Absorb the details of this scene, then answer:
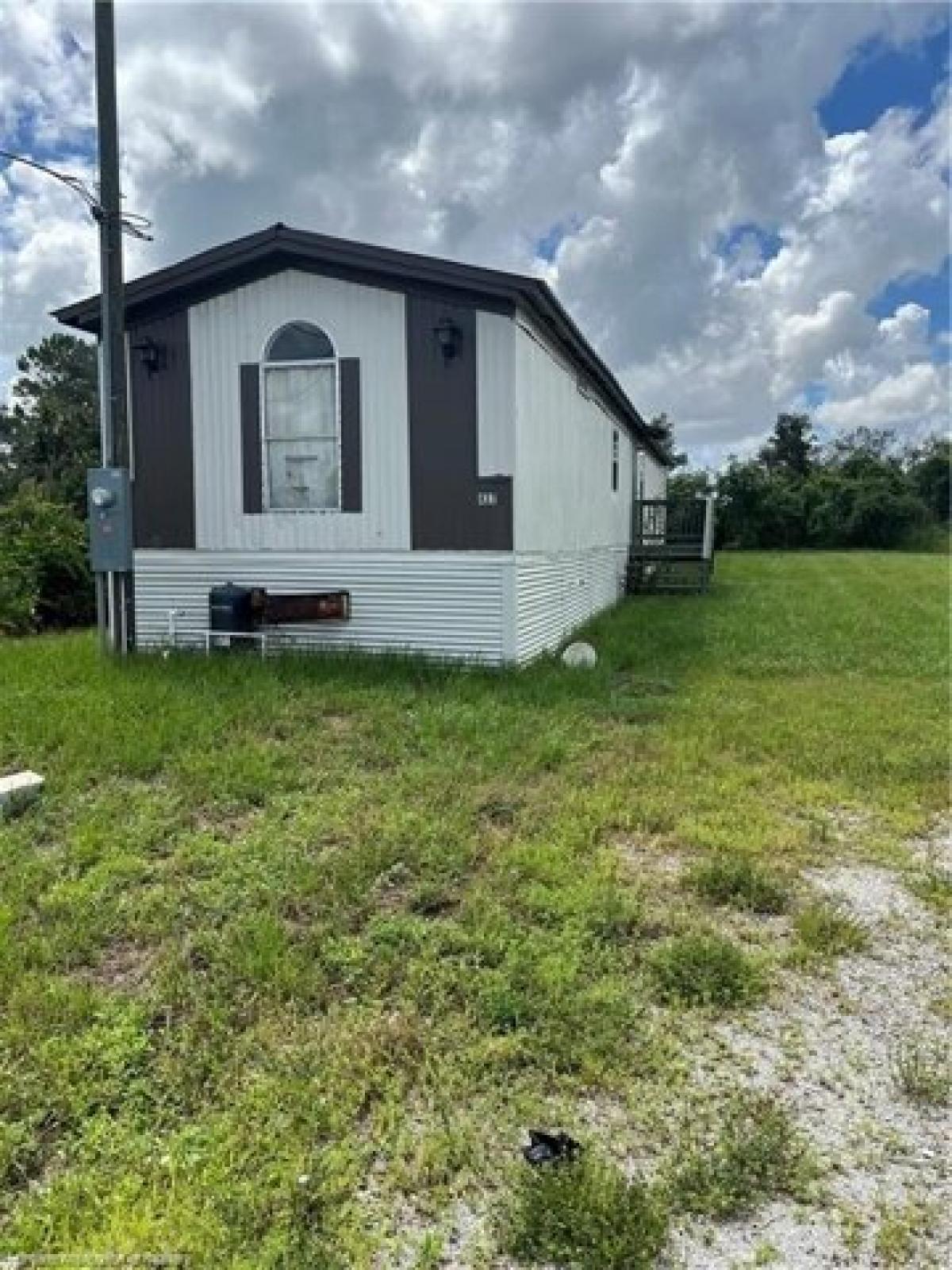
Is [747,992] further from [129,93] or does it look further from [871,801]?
[129,93]

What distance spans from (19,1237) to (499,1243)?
0.92 m

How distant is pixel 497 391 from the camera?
22.5 ft

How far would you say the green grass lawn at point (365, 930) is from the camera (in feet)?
5.94

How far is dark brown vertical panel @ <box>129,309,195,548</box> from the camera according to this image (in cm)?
759

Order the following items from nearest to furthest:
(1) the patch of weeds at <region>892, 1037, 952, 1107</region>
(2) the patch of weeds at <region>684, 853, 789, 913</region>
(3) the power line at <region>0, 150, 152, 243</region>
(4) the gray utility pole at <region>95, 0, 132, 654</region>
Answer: (1) the patch of weeds at <region>892, 1037, 952, 1107</region> < (2) the patch of weeds at <region>684, 853, 789, 913</region> < (3) the power line at <region>0, 150, 152, 243</region> < (4) the gray utility pole at <region>95, 0, 132, 654</region>

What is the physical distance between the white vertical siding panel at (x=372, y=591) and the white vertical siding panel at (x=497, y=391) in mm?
799

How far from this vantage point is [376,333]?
7141 mm

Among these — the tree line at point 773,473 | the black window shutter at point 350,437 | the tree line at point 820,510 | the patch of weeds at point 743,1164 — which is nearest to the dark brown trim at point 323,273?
the black window shutter at point 350,437

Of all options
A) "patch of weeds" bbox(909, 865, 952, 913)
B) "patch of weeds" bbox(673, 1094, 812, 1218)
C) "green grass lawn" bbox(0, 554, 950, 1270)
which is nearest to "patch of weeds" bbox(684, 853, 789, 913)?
"green grass lawn" bbox(0, 554, 950, 1270)

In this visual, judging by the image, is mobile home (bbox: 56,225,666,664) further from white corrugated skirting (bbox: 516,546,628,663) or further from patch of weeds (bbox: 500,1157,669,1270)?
patch of weeds (bbox: 500,1157,669,1270)

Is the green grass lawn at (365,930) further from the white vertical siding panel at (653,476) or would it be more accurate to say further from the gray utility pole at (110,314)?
the white vertical siding panel at (653,476)

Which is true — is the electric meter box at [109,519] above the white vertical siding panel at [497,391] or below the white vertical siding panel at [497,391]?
below

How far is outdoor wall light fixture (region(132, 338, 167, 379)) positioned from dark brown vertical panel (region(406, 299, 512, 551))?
227 centimetres

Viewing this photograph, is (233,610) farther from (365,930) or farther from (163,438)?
(365,930)
